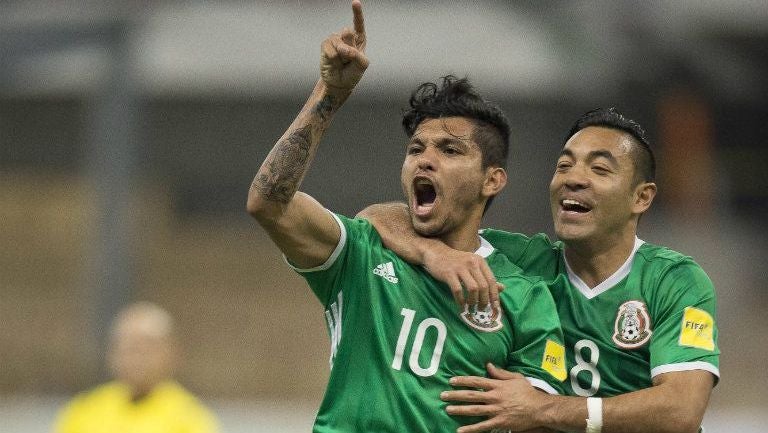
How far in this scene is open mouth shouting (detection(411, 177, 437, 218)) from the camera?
4715mm

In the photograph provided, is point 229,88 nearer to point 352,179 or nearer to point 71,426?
point 352,179

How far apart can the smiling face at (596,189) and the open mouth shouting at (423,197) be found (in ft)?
1.61

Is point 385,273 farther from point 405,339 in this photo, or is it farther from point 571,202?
point 571,202

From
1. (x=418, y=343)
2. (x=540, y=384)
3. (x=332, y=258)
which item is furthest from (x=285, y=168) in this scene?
(x=540, y=384)

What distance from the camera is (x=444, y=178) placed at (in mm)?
4703

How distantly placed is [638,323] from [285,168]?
57.8 inches

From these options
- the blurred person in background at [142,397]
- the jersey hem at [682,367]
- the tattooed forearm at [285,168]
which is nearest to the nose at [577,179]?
the jersey hem at [682,367]

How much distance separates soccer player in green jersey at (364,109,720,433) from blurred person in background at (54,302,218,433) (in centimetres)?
381

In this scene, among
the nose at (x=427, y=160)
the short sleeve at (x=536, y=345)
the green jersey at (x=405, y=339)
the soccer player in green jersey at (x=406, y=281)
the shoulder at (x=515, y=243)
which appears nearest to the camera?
the soccer player in green jersey at (x=406, y=281)

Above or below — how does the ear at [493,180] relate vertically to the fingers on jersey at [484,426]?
above

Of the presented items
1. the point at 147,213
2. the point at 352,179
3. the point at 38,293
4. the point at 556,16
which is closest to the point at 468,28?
the point at 556,16

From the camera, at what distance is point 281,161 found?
4320 mm

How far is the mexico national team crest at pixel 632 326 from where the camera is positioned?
477cm

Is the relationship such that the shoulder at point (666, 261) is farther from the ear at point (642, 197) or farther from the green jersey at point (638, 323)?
the ear at point (642, 197)
